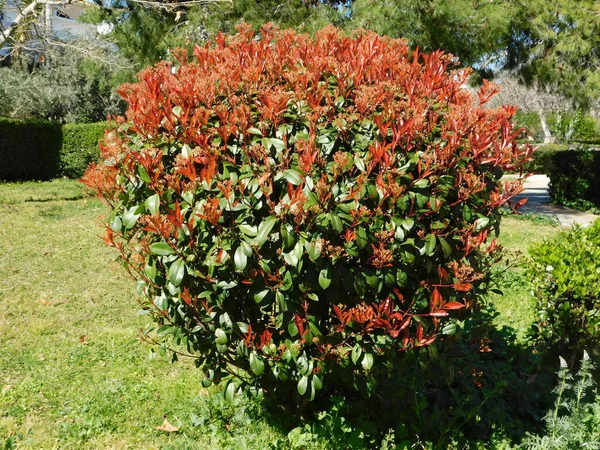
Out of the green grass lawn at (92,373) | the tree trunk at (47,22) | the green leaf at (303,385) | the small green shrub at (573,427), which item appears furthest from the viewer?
the tree trunk at (47,22)

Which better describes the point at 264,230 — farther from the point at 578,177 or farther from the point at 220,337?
the point at 578,177

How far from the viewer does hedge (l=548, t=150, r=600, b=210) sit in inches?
526

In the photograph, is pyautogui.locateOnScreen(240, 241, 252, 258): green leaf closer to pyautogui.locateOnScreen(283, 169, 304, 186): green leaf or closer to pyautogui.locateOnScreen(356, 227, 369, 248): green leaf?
pyautogui.locateOnScreen(283, 169, 304, 186): green leaf

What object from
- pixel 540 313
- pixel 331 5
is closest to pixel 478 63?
pixel 331 5

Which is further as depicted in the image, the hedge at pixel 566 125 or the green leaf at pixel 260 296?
the hedge at pixel 566 125

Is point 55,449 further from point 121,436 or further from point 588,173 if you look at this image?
point 588,173

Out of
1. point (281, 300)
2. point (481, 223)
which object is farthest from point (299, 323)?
point (481, 223)

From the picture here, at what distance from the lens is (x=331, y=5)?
11438 mm

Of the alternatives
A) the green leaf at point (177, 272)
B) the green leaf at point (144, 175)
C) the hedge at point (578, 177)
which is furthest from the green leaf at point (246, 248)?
the hedge at point (578, 177)

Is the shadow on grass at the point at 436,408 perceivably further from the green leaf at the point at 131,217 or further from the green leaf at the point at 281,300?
the green leaf at the point at 131,217

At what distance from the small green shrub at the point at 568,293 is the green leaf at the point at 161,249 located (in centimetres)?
260

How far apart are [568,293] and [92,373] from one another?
3210 mm

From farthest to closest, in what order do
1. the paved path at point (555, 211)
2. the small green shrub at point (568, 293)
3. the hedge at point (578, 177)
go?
the hedge at point (578, 177), the paved path at point (555, 211), the small green shrub at point (568, 293)

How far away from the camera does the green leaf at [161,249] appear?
2672 mm
